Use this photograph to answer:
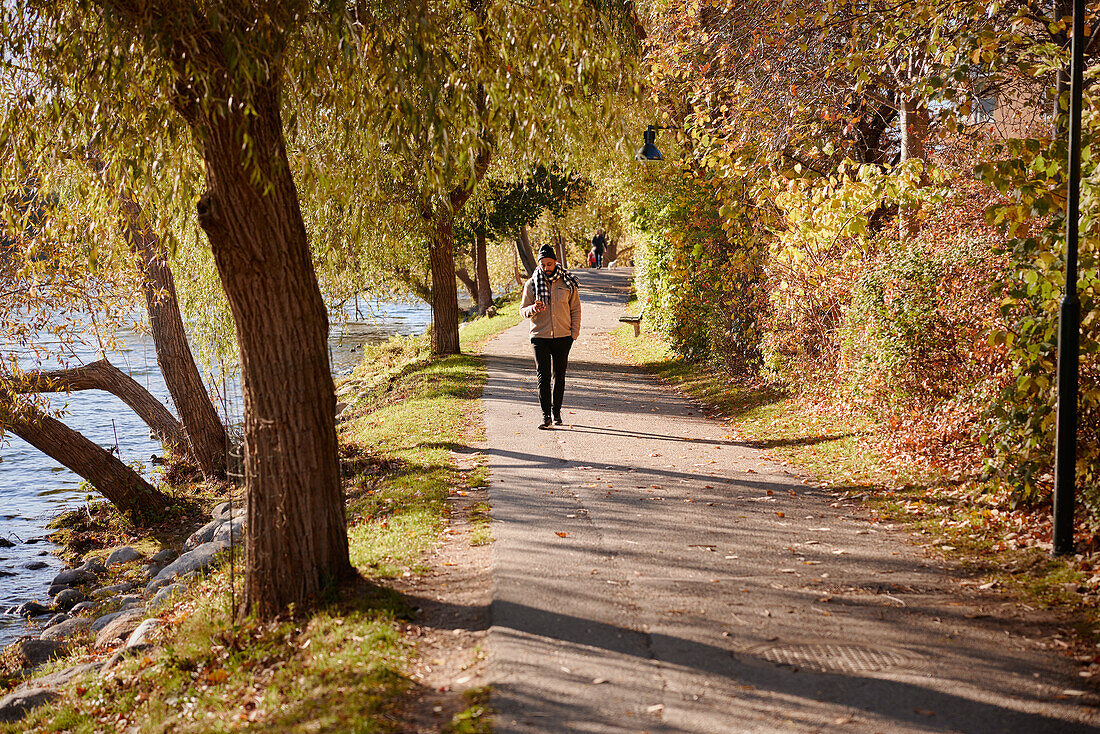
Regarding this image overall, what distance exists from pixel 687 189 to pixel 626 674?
12.9m

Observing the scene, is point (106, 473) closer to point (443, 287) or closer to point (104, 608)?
point (104, 608)

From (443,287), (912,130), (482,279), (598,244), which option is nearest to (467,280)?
(482,279)

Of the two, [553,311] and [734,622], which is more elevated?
[553,311]

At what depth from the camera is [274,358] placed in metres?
5.49

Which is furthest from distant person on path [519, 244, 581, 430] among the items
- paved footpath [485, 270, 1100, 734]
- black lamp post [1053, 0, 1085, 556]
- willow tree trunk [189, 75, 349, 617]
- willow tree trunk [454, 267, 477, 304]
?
willow tree trunk [454, 267, 477, 304]

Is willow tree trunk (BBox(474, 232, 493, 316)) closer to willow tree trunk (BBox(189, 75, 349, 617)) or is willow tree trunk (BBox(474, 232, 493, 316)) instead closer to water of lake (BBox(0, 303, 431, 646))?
water of lake (BBox(0, 303, 431, 646))

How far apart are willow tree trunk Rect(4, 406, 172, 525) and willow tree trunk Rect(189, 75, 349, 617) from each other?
7.78m

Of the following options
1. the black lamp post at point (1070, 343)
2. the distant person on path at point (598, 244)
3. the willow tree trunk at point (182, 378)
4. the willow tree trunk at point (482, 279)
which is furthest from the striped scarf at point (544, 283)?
the distant person on path at point (598, 244)

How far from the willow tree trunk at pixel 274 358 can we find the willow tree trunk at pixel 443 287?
10465 mm

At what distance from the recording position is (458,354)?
18922mm

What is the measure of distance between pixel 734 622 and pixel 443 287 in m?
13.6

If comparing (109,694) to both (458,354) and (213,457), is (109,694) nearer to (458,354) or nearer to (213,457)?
(213,457)

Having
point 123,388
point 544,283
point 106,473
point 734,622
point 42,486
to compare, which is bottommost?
point 42,486

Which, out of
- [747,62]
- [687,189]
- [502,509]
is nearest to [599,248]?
[687,189]
